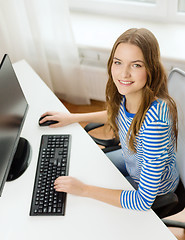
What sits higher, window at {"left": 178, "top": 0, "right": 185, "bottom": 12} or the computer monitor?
window at {"left": 178, "top": 0, "right": 185, "bottom": 12}

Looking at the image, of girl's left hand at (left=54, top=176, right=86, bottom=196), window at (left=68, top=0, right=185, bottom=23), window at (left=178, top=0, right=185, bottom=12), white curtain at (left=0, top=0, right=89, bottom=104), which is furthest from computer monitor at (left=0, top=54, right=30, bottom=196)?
window at (left=178, top=0, right=185, bottom=12)

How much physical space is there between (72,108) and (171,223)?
4.72 feet

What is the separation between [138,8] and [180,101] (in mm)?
1111

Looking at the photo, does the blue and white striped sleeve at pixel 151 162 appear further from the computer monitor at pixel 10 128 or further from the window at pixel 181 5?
the window at pixel 181 5

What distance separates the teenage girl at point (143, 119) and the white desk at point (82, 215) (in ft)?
0.15

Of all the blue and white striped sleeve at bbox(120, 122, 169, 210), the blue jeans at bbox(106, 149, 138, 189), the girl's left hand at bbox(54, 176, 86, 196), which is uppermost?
the blue and white striped sleeve at bbox(120, 122, 169, 210)

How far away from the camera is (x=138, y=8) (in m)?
2.17

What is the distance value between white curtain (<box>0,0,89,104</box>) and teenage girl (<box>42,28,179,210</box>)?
0.94 metres

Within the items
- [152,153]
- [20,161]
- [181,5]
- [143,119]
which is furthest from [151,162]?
[181,5]

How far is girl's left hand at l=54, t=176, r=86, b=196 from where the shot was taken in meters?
1.24

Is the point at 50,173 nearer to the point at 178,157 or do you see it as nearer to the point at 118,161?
the point at 118,161

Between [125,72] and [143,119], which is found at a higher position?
[125,72]

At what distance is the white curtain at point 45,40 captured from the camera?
2.07 m

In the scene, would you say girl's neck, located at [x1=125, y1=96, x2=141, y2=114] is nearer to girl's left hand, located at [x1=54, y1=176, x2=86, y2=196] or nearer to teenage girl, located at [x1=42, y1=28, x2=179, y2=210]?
teenage girl, located at [x1=42, y1=28, x2=179, y2=210]
